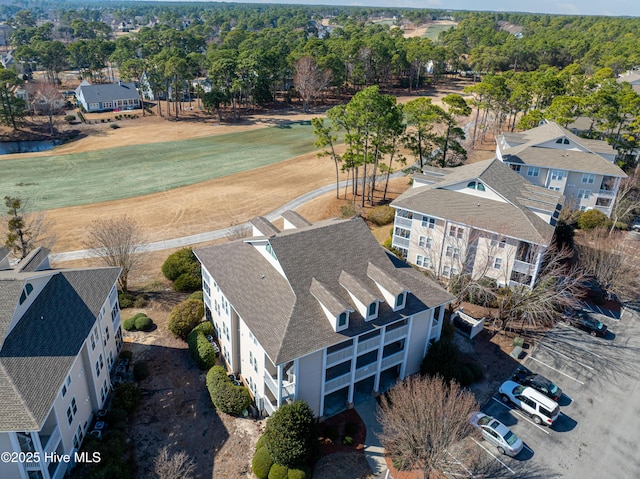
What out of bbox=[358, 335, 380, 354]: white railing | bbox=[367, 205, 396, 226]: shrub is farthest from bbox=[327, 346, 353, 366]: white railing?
bbox=[367, 205, 396, 226]: shrub

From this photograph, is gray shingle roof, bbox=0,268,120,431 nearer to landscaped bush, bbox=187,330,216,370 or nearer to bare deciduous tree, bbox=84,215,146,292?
landscaped bush, bbox=187,330,216,370

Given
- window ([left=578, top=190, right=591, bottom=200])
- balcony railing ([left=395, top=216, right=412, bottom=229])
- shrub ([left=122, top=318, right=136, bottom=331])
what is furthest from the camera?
window ([left=578, top=190, right=591, bottom=200])

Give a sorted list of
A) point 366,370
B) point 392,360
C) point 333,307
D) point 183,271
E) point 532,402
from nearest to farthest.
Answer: point 333,307 → point 532,402 → point 366,370 → point 392,360 → point 183,271

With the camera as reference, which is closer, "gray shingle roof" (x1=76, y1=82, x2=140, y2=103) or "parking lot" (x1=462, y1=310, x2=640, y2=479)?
"parking lot" (x1=462, y1=310, x2=640, y2=479)

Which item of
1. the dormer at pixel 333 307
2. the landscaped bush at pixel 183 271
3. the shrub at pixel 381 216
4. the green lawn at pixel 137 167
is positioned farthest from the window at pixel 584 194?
the green lawn at pixel 137 167

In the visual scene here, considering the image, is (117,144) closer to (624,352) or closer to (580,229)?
(580,229)

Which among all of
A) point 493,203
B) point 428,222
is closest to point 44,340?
point 428,222

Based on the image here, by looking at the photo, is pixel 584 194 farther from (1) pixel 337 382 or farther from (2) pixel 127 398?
(2) pixel 127 398
